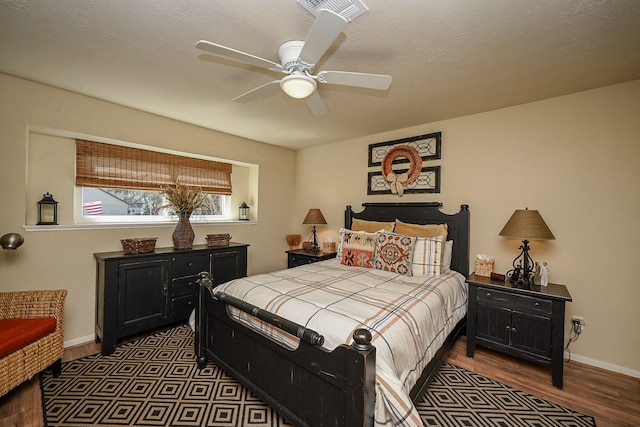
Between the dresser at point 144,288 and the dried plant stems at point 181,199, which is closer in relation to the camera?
the dresser at point 144,288

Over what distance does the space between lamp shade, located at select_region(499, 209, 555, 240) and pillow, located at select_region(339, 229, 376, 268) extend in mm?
A: 1222

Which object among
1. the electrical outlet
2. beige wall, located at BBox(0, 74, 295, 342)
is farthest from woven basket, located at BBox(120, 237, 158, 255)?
the electrical outlet

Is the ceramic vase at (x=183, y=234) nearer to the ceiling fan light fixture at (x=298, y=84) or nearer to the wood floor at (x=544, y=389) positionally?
the wood floor at (x=544, y=389)

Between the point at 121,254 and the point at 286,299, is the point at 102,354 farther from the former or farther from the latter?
the point at 286,299

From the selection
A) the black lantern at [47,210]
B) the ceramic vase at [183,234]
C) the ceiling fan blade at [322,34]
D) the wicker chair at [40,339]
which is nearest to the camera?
the ceiling fan blade at [322,34]

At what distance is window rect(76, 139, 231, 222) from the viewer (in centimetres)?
289

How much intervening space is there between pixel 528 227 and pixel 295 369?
7.20ft

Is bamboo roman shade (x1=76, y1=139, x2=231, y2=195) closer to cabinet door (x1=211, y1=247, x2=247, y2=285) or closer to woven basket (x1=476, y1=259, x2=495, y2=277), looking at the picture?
cabinet door (x1=211, y1=247, x2=247, y2=285)

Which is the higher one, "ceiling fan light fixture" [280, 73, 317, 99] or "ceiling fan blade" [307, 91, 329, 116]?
"ceiling fan blade" [307, 91, 329, 116]

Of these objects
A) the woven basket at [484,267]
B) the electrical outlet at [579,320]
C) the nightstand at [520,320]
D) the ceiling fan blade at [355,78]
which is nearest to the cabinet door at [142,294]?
the ceiling fan blade at [355,78]

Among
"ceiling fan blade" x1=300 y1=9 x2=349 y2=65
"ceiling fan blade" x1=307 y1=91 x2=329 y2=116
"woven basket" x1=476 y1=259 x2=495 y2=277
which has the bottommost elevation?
"woven basket" x1=476 y1=259 x2=495 y2=277

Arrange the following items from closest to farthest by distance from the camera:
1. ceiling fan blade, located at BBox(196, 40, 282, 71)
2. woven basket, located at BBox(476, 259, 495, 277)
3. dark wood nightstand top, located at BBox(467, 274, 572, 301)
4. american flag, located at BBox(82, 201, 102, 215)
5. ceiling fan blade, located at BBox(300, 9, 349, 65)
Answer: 1. ceiling fan blade, located at BBox(300, 9, 349, 65)
2. ceiling fan blade, located at BBox(196, 40, 282, 71)
3. dark wood nightstand top, located at BBox(467, 274, 572, 301)
4. woven basket, located at BBox(476, 259, 495, 277)
5. american flag, located at BBox(82, 201, 102, 215)

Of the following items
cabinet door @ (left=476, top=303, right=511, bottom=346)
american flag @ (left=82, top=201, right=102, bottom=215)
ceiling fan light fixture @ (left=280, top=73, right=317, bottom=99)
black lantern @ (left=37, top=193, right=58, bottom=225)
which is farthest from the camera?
american flag @ (left=82, top=201, right=102, bottom=215)

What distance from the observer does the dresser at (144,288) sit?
2.49 metres
